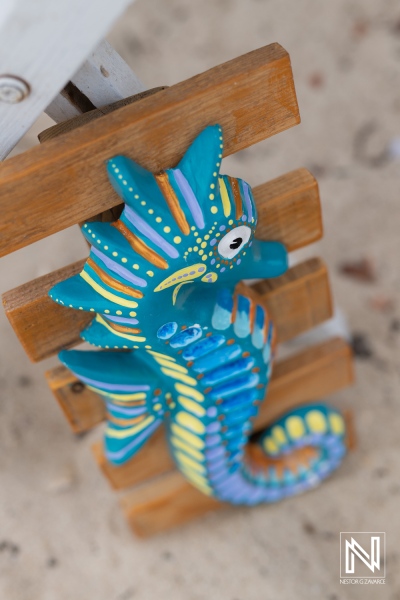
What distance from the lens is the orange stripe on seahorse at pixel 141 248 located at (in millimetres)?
832

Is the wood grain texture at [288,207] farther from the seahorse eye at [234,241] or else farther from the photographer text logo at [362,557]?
the photographer text logo at [362,557]

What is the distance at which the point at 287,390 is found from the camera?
132 cm

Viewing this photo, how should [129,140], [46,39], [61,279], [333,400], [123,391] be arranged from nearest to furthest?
[46,39]
[129,140]
[61,279]
[123,391]
[333,400]

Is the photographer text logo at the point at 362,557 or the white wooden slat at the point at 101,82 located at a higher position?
the white wooden slat at the point at 101,82

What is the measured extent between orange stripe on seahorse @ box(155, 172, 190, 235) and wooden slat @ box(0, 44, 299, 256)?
3cm

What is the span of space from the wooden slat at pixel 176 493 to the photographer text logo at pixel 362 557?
25 cm

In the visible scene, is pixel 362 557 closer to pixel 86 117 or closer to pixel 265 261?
pixel 265 261

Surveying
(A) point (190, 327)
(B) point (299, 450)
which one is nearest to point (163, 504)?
(B) point (299, 450)

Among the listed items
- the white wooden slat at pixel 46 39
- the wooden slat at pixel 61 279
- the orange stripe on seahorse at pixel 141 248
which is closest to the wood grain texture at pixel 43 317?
the wooden slat at pixel 61 279

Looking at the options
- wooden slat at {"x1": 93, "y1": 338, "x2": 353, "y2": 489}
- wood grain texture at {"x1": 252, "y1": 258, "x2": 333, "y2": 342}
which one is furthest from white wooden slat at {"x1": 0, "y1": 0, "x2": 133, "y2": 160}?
wooden slat at {"x1": 93, "y1": 338, "x2": 353, "y2": 489}

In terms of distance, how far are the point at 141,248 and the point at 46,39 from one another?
24cm

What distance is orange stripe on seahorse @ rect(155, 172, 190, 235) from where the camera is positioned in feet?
2.70

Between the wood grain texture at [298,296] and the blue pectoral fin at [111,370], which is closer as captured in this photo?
the blue pectoral fin at [111,370]

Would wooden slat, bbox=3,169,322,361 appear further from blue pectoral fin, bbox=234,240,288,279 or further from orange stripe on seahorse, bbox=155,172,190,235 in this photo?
orange stripe on seahorse, bbox=155,172,190,235
